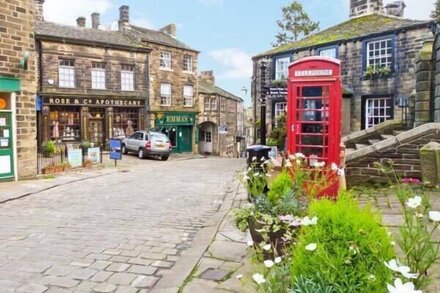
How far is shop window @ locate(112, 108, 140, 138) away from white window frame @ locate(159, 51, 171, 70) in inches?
174

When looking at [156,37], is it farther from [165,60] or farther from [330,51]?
[330,51]

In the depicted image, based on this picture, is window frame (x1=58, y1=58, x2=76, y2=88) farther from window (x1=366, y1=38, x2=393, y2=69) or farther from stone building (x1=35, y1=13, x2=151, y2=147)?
window (x1=366, y1=38, x2=393, y2=69)

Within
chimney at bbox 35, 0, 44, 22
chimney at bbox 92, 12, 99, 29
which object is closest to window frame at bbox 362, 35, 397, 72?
chimney at bbox 35, 0, 44, 22

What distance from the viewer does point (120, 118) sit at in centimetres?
2872

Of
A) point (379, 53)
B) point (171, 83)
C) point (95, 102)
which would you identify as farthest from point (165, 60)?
point (379, 53)

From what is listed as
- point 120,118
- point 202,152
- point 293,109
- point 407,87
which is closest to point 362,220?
point 293,109

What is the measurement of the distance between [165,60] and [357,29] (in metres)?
16.1

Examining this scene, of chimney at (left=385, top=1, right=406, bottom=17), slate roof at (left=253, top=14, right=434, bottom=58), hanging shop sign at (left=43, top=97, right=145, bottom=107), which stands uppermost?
chimney at (left=385, top=1, right=406, bottom=17)

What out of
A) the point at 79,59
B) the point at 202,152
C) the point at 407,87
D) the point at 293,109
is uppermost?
the point at 79,59

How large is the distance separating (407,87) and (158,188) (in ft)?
41.8

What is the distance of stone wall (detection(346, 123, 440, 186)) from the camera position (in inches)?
322

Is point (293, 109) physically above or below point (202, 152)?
above

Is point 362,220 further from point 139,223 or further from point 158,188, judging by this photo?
point 158,188

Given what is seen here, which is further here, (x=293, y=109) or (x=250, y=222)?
(x=293, y=109)
